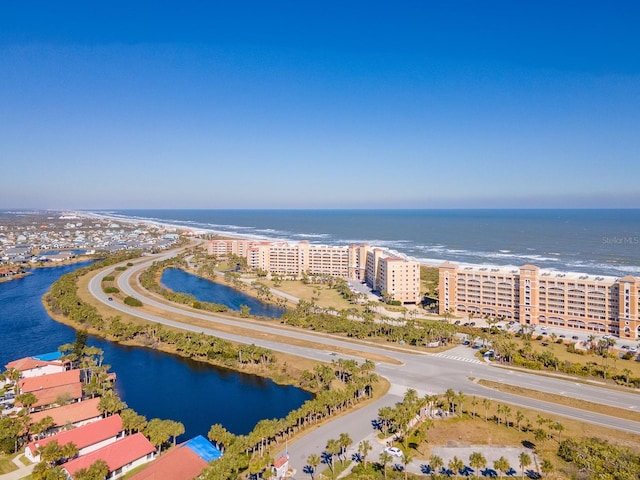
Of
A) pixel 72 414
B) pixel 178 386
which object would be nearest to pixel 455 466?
pixel 72 414

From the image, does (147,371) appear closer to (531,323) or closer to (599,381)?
(599,381)

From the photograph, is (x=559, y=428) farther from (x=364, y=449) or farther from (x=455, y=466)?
(x=364, y=449)

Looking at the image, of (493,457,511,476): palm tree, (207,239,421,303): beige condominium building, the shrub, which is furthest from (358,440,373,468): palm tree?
the shrub

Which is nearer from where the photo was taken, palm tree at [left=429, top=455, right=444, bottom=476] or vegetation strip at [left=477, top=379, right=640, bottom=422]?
palm tree at [left=429, top=455, right=444, bottom=476]

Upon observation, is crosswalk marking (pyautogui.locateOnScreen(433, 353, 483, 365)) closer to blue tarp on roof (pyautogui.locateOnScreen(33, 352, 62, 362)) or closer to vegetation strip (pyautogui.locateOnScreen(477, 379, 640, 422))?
vegetation strip (pyautogui.locateOnScreen(477, 379, 640, 422))

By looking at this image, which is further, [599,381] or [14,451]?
[599,381]

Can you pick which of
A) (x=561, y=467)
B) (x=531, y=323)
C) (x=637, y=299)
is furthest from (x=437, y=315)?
(x=561, y=467)

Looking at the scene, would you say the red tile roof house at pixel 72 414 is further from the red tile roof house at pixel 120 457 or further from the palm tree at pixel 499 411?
the palm tree at pixel 499 411
